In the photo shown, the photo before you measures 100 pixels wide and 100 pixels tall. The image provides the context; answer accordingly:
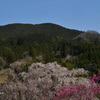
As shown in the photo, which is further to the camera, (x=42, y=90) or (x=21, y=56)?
(x=21, y=56)

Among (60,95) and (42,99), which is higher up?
(60,95)

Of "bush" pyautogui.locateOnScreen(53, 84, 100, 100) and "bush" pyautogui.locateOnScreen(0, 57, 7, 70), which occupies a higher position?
"bush" pyautogui.locateOnScreen(53, 84, 100, 100)

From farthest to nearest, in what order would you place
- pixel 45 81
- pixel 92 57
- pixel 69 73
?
pixel 92 57 → pixel 69 73 → pixel 45 81

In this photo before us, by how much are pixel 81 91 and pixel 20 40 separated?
148 m

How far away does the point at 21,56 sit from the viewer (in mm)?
98625

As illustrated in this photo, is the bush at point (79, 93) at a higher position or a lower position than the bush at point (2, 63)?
higher

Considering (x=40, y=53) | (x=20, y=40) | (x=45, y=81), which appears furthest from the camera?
(x=20, y=40)

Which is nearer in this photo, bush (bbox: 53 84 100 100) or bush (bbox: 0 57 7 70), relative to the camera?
bush (bbox: 53 84 100 100)

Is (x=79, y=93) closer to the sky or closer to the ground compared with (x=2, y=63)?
closer to the sky

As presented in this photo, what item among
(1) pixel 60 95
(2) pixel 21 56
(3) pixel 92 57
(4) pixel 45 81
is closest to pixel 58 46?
(2) pixel 21 56

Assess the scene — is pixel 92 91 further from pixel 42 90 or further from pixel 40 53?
pixel 40 53

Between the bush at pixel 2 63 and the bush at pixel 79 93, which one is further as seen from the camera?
the bush at pixel 2 63

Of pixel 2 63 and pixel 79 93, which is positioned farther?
pixel 2 63

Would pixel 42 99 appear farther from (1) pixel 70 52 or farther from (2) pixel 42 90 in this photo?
(1) pixel 70 52
